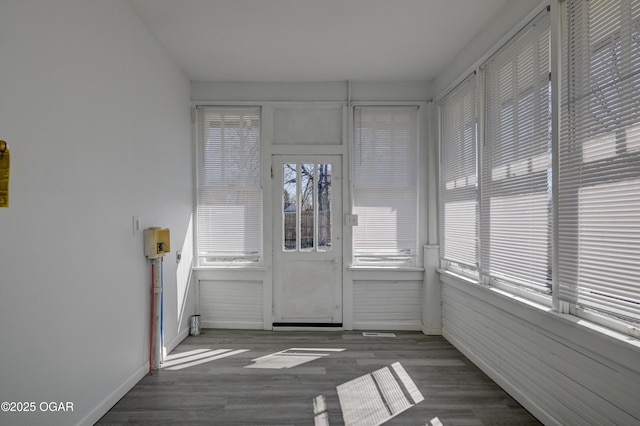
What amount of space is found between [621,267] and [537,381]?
111cm

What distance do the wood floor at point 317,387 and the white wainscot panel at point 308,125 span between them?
242 centimetres

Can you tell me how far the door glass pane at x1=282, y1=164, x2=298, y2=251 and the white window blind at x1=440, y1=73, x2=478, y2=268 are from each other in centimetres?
178

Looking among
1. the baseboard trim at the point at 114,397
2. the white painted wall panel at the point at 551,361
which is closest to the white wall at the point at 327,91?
the white painted wall panel at the point at 551,361

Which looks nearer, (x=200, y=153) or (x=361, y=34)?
(x=361, y=34)

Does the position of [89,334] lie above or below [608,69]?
below

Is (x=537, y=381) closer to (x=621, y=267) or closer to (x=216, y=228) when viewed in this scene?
(x=621, y=267)

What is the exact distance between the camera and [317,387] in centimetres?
311

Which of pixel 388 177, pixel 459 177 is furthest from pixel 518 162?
pixel 388 177

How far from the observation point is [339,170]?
470cm

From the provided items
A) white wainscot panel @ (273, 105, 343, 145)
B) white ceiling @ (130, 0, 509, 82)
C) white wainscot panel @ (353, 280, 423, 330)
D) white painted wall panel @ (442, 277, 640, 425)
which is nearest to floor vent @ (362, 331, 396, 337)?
white wainscot panel @ (353, 280, 423, 330)

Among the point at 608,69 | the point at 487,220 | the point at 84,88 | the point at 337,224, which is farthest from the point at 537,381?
the point at 84,88

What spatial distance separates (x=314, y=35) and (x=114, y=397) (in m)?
3.45

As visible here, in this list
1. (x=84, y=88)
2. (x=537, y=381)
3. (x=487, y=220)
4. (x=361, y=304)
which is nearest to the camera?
(x=84, y=88)

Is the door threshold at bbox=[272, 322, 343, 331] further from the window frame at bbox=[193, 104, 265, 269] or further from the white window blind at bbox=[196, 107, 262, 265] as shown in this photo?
the white window blind at bbox=[196, 107, 262, 265]
